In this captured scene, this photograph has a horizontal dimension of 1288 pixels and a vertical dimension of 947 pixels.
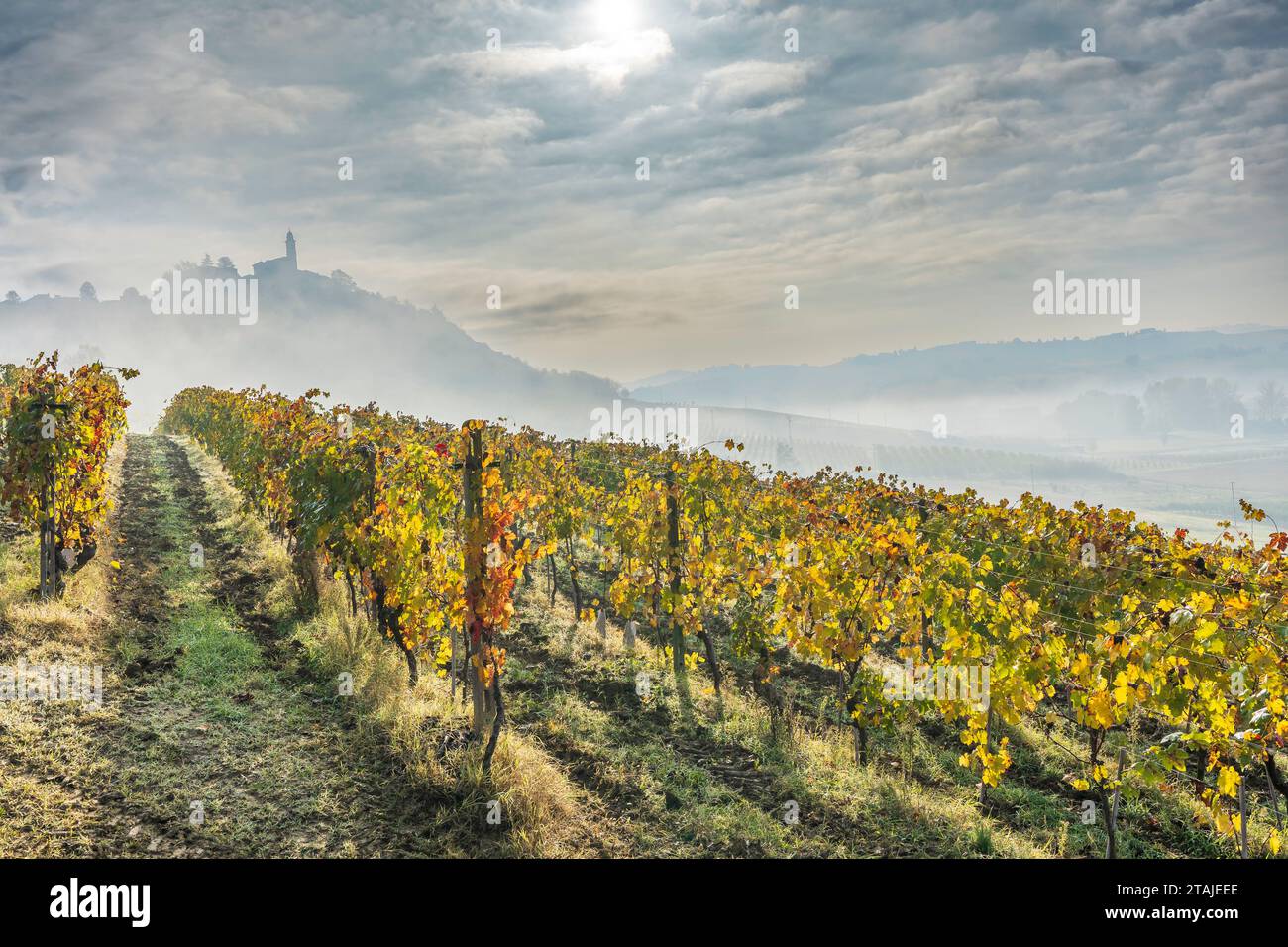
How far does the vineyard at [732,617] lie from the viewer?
7.05 meters

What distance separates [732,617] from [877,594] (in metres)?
6.73

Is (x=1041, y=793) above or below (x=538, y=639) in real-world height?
below

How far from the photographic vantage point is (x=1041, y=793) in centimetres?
940

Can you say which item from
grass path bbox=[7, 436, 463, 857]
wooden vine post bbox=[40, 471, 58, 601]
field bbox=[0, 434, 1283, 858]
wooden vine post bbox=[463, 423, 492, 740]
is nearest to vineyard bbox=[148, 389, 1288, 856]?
wooden vine post bbox=[463, 423, 492, 740]

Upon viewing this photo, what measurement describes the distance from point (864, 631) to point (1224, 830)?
187 inches

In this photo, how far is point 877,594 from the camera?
396 inches

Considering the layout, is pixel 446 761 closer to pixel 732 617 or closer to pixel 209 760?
pixel 209 760

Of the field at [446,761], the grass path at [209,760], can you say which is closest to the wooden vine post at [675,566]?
the field at [446,761]

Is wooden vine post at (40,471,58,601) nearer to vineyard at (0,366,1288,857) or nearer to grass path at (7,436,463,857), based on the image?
vineyard at (0,366,1288,857)

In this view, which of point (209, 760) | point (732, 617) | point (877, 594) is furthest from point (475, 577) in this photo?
point (732, 617)

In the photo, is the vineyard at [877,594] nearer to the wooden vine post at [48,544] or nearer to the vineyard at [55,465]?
the vineyard at [55,465]
